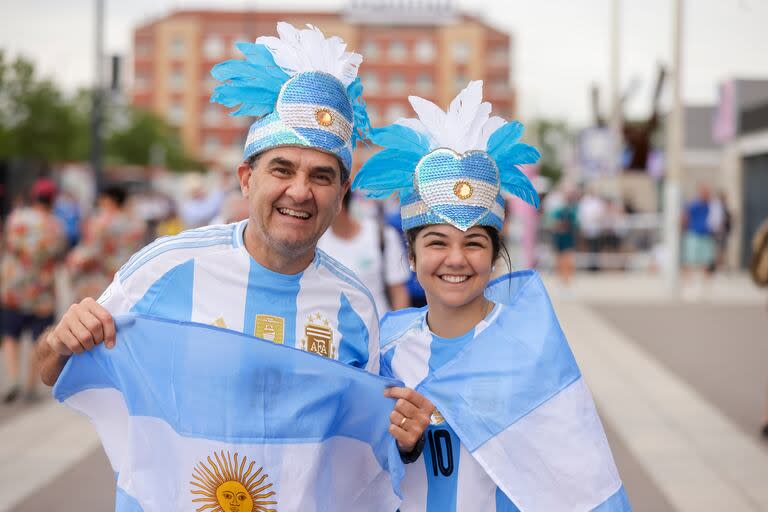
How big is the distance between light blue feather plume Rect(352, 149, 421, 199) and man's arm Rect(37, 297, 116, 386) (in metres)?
1.01

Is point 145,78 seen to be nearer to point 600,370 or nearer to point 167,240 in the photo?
point 600,370

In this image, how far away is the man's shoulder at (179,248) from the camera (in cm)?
299

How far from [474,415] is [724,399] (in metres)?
7.05

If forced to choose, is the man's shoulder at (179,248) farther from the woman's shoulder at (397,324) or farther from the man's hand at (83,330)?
the woman's shoulder at (397,324)

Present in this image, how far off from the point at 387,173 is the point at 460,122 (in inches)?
12.1

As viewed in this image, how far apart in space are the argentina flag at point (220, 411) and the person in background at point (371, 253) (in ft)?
11.7

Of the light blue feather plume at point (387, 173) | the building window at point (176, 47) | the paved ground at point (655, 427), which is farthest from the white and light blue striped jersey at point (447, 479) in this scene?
the building window at point (176, 47)

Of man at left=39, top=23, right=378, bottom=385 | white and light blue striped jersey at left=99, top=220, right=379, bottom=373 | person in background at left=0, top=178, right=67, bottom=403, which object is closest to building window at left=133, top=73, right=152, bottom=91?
person in background at left=0, top=178, right=67, bottom=403

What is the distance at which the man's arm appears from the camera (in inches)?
112

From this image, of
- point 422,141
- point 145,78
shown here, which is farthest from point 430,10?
point 145,78

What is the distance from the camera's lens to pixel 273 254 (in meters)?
3.02

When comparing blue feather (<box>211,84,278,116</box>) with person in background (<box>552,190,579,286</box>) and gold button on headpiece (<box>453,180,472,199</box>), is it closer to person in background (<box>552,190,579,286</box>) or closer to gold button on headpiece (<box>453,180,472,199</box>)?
gold button on headpiece (<box>453,180,472,199</box>)

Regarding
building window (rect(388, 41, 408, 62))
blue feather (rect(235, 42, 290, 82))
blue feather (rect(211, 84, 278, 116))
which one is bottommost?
blue feather (rect(211, 84, 278, 116))

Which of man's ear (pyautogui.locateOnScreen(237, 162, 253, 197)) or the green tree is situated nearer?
man's ear (pyautogui.locateOnScreen(237, 162, 253, 197))
